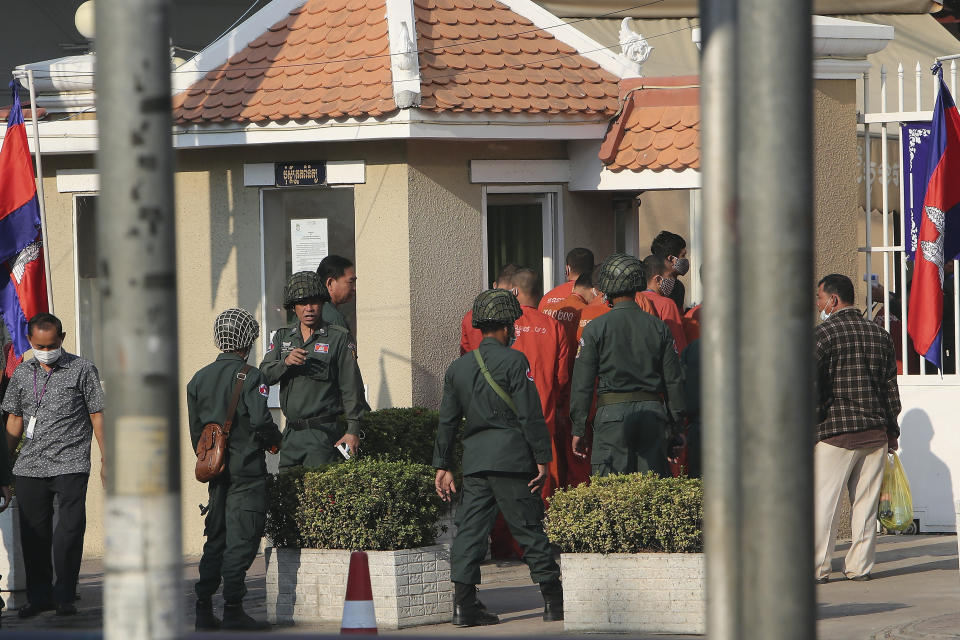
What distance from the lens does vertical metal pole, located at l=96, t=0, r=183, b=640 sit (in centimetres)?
323

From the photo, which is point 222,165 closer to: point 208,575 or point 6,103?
point 208,575

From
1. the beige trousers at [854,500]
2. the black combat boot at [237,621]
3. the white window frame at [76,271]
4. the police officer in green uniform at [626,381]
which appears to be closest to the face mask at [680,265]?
the police officer in green uniform at [626,381]

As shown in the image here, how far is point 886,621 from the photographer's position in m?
7.82

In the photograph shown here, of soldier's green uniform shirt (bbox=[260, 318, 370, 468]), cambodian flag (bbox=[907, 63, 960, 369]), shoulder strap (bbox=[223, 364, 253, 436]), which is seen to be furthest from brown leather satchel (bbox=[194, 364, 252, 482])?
cambodian flag (bbox=[907, 63, 960, 369])

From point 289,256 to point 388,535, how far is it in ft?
12.2

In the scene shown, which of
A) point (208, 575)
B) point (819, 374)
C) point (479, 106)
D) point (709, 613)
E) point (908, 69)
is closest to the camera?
point (709, 613)

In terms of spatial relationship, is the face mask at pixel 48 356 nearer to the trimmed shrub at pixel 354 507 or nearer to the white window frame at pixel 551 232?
the trimmed shrub at pixel 354 507

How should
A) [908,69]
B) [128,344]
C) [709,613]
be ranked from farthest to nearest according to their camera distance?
[908,69]
[709,613]
[128,344]

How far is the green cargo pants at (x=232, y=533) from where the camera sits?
830cm

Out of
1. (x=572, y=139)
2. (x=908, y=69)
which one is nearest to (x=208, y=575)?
(x=572, y=139)

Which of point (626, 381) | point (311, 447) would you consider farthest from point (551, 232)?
point (311, 447)

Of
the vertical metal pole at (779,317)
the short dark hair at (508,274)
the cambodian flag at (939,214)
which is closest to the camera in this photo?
the vertical metal pole at (779,317)

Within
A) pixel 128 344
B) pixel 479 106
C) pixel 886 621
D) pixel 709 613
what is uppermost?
pixel 479 106

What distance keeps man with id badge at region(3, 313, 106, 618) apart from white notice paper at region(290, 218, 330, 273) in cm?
260
